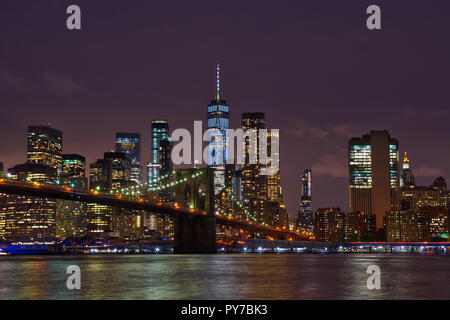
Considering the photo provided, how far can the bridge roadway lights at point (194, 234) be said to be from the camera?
377 feet

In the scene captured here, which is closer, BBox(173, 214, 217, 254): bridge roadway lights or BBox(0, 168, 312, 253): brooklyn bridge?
BBox(0, 168, 312, 253): brooklyn bridge

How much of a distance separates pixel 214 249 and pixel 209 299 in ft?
270

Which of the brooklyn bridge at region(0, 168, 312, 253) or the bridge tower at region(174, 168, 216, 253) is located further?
the bridge tower at region(174, 168, 216, 253)

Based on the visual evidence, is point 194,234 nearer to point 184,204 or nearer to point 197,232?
point 197,232

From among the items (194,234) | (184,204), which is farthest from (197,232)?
(184,204)

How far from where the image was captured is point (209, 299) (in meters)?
36.9

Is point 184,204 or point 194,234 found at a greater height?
point 184,204

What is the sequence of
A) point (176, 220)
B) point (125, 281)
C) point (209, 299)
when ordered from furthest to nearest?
1. point (176, 220)
2. point (125, 281)
3. point (209, 299)

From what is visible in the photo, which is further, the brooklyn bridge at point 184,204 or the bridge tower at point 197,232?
the bridge tower at point 197,232

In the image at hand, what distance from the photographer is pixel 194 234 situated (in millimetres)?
116312

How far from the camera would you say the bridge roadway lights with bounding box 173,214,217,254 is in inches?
4526

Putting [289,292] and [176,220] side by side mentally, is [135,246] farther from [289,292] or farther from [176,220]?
[289,292]

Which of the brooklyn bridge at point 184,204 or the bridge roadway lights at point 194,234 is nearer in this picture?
the brooklyn bridge at point 184,204
